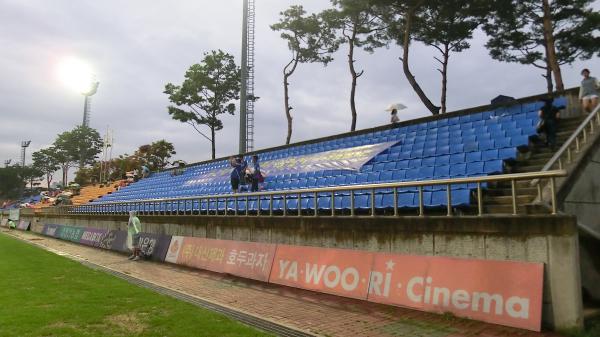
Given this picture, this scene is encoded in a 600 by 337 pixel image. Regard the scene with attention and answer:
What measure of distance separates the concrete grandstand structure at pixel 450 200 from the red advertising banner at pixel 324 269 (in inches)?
9.4

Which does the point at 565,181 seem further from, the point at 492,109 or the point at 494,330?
the point at 492,109

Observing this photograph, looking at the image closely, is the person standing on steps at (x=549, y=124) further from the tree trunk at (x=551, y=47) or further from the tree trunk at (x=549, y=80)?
the tree trunk at (x=549, y=80)

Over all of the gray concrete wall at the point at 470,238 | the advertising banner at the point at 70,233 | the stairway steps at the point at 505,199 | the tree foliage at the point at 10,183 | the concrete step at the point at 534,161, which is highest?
the tree foliage at the point at 10,183

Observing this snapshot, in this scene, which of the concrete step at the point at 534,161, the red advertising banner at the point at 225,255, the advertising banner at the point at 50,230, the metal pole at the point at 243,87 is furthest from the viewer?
the advertising banner at the point at 50,230

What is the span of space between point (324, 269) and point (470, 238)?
348 centimetres

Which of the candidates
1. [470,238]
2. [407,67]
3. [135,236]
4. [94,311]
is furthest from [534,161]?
[407,67]

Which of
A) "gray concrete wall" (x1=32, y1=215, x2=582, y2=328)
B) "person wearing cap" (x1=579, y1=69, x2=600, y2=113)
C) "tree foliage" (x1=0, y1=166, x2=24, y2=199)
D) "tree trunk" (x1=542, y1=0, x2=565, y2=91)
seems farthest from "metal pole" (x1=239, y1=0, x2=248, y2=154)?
"tree foliage" (x1=0, y1=166, x2=24, y2=199)

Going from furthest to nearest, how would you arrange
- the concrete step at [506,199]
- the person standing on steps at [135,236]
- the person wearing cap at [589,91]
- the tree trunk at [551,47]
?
1. the tree trunk at [551,47]
2. the person standing on steps at [135,236]
3. the person wearing cap at [589,91]
4. the concrete step at [506,199]

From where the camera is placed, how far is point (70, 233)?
28.6m

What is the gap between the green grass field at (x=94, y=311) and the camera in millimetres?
6285

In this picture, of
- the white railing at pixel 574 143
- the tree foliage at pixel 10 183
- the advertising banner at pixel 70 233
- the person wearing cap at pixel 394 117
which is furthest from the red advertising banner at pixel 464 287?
the tree foliage at pixel 10 183

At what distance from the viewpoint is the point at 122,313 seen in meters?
7.43

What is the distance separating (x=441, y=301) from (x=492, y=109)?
910cm

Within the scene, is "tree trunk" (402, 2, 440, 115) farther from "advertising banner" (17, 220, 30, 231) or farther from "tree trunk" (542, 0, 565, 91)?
"advertising banner" (17, 220, 30, 231)
